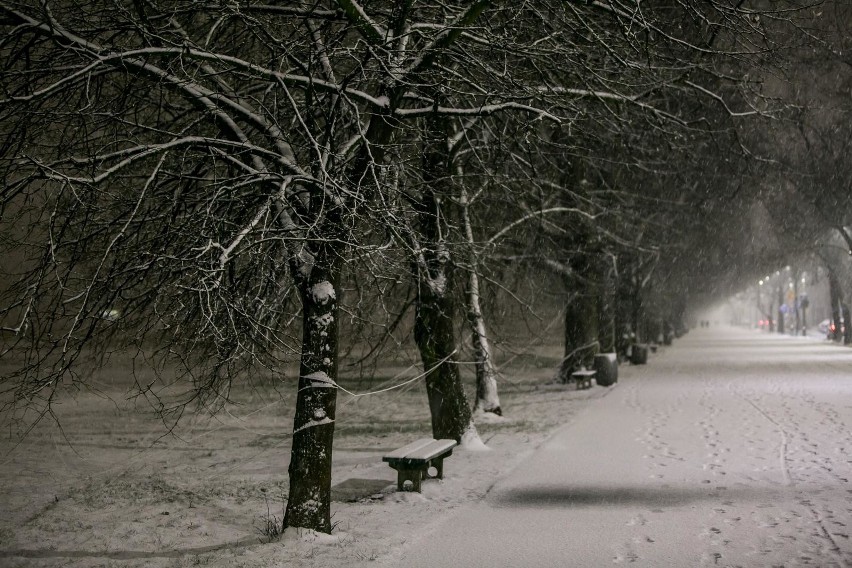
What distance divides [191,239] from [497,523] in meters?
3.86

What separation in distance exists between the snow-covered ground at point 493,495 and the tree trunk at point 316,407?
0.90ft

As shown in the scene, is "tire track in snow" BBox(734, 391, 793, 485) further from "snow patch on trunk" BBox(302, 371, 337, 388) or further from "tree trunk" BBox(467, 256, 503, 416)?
"snow patch on trunk" BBox(302, 371, 337, 388)

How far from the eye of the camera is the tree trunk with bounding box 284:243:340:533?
24.1ft

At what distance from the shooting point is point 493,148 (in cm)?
1255

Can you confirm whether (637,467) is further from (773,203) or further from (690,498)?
(773,203)

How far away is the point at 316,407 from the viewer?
289 inches

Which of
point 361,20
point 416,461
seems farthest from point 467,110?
point 416,461

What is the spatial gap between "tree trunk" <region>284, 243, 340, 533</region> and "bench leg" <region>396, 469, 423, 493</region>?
2185mm

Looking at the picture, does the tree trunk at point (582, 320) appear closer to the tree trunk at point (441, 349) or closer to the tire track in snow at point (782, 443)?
the tire track in snow at point (782, 443)

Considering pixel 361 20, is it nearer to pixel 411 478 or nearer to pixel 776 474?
pixel 411 478

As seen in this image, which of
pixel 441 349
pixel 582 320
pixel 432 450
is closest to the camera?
pixel 432 450

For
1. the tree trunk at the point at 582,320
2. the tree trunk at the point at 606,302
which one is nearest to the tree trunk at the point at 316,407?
the tree trunk at the point at 582,320

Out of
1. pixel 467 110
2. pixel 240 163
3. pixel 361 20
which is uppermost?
pixel 361 20

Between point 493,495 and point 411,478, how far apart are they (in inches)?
38.8
